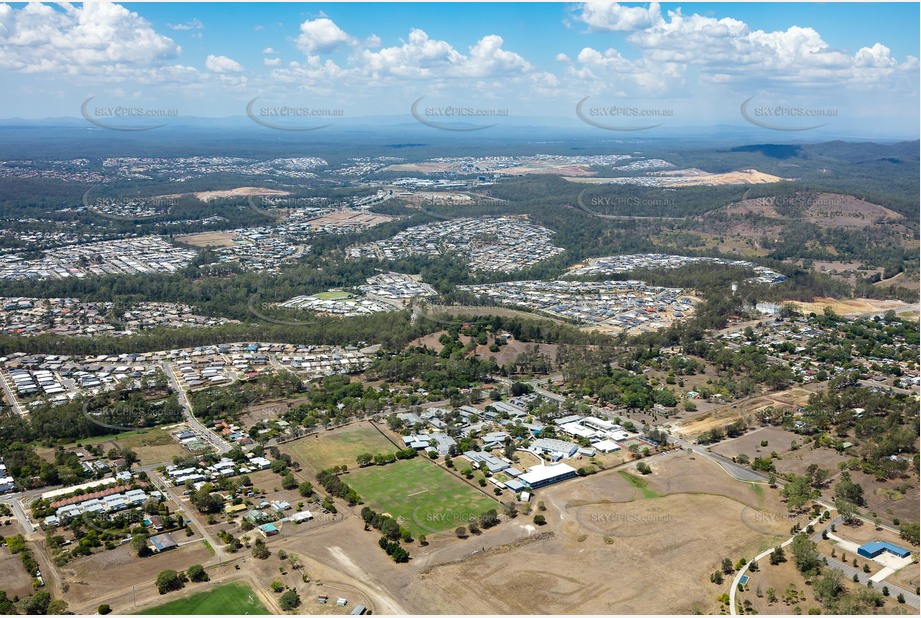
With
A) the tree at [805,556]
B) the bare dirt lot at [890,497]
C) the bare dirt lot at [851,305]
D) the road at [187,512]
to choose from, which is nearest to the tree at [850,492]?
the bare dirt lot at [890,497]

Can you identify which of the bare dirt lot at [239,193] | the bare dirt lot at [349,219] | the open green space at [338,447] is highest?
the bare dirt lot at [239,193]

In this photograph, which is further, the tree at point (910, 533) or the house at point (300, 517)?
the house at point (300, 517)

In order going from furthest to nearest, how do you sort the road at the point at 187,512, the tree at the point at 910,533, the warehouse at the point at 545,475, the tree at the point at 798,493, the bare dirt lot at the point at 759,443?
the bare dirt lot at the point at 759,443 < the warehouse at the point at 545,475 < the tree at the point at 798,493 < the tree at the point at 910,533 < the road at the point at 187,512

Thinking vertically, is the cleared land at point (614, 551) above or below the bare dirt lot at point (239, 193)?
below

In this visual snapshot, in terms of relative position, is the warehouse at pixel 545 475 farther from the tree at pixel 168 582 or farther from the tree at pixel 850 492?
the tree at pixel 168 582

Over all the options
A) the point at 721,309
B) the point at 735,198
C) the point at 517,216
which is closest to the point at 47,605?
the point at 721,309
